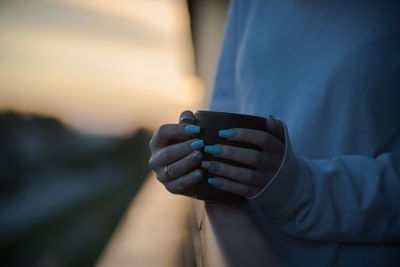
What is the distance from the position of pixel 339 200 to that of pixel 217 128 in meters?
0.26

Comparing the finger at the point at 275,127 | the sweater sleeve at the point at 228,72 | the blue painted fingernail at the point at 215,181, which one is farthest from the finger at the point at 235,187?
the sweater sleeve at the point at 228,72

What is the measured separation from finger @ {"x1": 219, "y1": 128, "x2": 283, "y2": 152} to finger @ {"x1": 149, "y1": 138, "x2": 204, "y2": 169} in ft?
0.18

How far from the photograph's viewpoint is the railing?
26cm

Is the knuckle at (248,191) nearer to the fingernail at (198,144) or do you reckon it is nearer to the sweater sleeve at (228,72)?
the fingernail at (198,144)

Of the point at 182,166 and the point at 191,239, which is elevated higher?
the point at 182,166

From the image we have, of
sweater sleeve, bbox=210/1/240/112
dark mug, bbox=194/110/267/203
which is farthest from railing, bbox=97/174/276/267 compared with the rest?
sweater sleeve, bbox=210/1/240/112

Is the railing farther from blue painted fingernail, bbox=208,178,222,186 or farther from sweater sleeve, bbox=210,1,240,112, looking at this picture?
sweater sleeve, bbox=210,1,240,112

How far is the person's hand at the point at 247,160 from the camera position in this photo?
0.36m

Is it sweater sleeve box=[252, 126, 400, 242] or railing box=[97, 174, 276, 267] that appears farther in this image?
sweater sleeve box=[252, 126, 400, 242]

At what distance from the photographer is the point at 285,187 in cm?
38

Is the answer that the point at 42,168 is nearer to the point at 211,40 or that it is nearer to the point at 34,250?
the point at 34,250

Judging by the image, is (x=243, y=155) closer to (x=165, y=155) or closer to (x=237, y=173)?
(x=237, y=173)

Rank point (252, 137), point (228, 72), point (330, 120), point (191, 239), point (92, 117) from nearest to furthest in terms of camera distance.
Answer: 1. point (252, 137)
2. point (330, 120)
3. point (191, 239)
4. point (228, 72)
5. point (92, 117)

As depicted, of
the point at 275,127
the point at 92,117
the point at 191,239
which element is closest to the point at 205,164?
the point at 275,127
